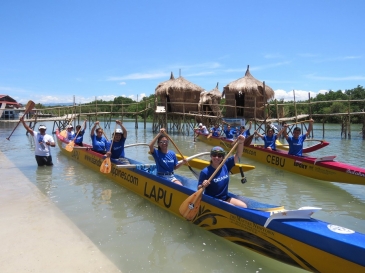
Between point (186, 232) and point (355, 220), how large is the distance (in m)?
3.17

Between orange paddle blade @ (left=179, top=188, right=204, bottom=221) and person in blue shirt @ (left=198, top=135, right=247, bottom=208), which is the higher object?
person in blue shirt @ (left=198, top=135, right=247, bottom=208)

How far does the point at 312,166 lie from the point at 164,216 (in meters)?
5.05

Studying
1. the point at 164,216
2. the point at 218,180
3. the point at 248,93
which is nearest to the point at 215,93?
the point at 248,93

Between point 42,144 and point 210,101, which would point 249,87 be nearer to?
point 210,101

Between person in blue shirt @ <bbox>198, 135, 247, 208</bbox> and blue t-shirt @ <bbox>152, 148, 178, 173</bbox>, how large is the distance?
1.37 meters

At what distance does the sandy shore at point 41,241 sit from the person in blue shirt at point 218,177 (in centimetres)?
169

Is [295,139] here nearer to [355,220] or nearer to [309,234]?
[355,220]

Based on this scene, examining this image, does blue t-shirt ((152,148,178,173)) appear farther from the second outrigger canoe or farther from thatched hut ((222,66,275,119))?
thatched hut ((222,66,275,119))

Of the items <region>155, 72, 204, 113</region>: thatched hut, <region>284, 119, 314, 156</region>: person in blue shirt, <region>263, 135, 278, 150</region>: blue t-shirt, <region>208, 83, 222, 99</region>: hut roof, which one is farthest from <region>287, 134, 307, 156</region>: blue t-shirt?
<region>208, 83, 222, 99</region>: hut roof

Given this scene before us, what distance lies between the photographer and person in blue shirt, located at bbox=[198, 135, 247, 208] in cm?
439

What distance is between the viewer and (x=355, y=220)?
553 cm

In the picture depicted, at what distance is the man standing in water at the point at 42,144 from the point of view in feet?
29.7

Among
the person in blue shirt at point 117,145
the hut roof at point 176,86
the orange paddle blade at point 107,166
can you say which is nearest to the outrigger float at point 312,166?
the person in blue shirt at point 117,145

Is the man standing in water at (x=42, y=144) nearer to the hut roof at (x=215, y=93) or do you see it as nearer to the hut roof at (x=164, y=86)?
the hut roof at (x=164, y=86)
